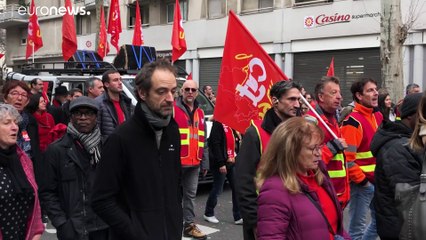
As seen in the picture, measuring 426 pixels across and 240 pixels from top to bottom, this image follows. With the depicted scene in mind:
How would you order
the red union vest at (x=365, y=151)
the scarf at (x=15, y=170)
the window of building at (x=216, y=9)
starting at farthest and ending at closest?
1. the window of building at (x=216, y=9)
2. the red union vest at (x=365, y=151)
3. the scarf at (x=15, y=170)

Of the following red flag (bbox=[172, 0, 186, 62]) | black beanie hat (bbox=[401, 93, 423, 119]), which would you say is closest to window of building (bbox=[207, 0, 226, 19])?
red flag (bbox=[172, 0, 186, 62])

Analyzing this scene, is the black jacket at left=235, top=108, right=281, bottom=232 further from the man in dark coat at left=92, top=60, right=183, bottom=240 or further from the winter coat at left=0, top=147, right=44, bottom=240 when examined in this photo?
the winter coat at left=0, top=147, right=44, bottom=240

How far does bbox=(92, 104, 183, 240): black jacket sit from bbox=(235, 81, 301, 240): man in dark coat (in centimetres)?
71

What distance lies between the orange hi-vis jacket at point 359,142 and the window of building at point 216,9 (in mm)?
18543

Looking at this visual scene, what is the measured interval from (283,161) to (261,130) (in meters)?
1.00

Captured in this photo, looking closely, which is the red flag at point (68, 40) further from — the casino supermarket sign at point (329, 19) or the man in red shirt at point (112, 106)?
the casino supermarket sign at point (329, 19)

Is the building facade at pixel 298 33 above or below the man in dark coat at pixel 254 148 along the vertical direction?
above

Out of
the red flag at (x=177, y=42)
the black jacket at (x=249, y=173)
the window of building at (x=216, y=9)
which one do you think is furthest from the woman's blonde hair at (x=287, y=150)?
the window of building at (x=216, y=9)

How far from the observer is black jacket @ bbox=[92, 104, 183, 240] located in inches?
105

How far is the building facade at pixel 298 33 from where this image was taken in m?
17.5

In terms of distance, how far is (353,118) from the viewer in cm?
498

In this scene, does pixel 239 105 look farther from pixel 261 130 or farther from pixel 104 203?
pixel 104 203

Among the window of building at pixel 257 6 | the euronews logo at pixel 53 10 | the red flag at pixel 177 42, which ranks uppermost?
the euronews logo at pixel 53 10

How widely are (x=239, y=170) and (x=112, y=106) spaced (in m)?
2.37
